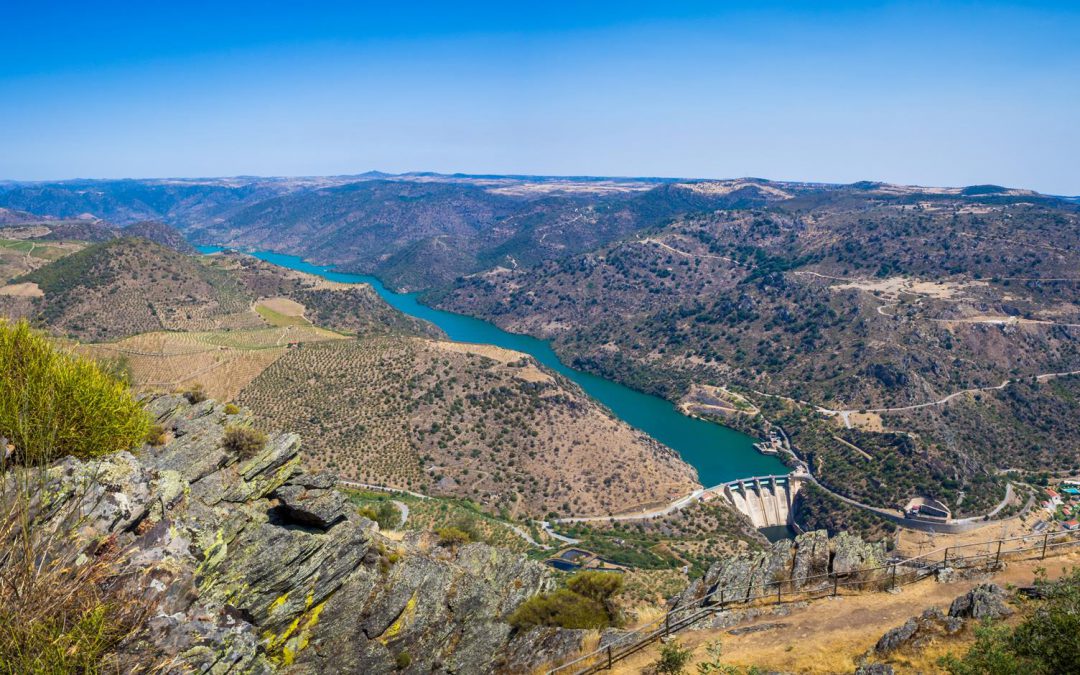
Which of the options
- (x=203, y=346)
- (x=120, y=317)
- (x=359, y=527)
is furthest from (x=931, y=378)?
(x=120, y=317)

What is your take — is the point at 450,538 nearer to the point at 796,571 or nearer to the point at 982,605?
the point at 796,571

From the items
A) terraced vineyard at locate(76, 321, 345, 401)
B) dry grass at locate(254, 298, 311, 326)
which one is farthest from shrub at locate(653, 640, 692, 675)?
dry grass at locate(254, 298, 311, 326)

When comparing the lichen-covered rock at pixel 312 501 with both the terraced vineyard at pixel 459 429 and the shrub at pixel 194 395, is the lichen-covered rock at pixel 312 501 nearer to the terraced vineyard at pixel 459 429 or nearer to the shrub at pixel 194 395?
the shrub at pixel 194 395

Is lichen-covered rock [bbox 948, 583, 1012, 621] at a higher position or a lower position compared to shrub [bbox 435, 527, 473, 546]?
higher

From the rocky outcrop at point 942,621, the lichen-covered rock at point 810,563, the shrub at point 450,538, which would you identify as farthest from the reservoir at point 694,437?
the rocky outcrop at point 942,621

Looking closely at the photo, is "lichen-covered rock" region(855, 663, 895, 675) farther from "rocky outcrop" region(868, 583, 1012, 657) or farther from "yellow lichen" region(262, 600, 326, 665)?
"yellow lichen" region(262, 600, 326, 665)
